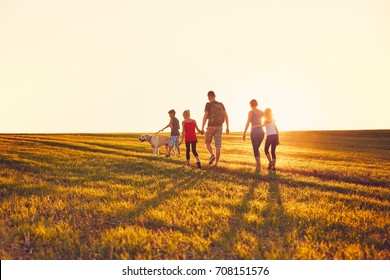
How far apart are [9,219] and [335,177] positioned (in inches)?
540

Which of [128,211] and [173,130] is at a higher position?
[173,130]

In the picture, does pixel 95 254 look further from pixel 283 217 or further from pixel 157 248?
pixel 283 217

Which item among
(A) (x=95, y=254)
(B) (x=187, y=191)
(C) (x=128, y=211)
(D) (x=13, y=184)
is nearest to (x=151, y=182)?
(B) (x=187, y=191)

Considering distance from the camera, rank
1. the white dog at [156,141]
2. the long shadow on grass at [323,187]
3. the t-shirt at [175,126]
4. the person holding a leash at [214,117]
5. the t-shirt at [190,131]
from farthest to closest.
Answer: the white dog at [156,141] → the t-shirt at [175,126] → the t-shirt at [190,131] → the person holding a leash at [214,117] → the long shadow on grass at [323,187]

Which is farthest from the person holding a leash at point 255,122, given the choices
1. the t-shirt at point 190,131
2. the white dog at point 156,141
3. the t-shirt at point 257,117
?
the white dog at point 156,141

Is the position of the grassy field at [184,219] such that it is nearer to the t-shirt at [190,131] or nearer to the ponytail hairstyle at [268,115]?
the t-shirt at [190,131]

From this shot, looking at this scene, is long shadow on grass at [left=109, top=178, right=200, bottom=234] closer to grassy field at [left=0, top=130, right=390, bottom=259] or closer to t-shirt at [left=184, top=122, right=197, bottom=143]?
grassy field at [left=0, top=130, right=390, bottom=259]

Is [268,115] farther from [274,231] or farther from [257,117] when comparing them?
[274,231]

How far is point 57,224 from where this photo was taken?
612 cm

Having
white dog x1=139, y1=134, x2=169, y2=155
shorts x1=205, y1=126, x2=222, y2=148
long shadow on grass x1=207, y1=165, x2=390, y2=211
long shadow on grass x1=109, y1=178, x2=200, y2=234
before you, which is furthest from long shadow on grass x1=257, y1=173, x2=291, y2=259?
white dog x1=139, y1=134, x2=169, y2=155

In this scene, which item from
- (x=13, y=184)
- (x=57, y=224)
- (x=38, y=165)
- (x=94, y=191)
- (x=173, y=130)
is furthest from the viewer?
(x=173, y=130)

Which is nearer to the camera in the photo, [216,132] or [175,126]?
[216,132]

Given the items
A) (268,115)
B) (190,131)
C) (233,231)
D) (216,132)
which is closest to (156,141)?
(190,131)

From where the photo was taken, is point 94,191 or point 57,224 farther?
point 94,191
